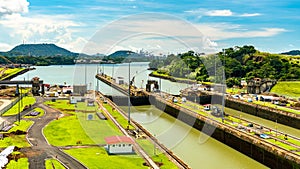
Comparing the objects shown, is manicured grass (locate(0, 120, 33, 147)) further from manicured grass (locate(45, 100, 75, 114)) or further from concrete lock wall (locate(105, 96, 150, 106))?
concrete lock wall (locate(105, 96, 150, 106))

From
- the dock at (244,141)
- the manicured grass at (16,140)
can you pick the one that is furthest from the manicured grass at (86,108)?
the dock at (244,141)

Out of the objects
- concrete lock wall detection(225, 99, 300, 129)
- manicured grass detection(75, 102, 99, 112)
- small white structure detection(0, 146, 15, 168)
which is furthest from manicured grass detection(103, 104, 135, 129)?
concrete lock wall detection(225, 99, 300, 129)

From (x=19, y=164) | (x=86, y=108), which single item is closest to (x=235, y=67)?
(x=86, y=108)

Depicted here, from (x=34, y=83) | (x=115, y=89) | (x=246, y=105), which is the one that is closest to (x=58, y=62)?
(x=115, y=89)

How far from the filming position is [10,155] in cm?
1859

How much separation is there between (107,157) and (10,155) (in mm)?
5112

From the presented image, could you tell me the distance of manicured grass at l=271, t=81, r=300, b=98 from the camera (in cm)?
5269

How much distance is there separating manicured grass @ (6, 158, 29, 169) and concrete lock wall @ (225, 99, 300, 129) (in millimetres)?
24543

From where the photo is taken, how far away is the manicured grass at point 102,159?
17375mm

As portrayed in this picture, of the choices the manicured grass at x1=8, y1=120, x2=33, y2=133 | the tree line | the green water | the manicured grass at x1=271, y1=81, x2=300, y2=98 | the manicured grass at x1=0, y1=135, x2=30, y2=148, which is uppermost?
the tree line

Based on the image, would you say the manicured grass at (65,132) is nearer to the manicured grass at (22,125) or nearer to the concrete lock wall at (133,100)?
the manicured grass at (22,125)

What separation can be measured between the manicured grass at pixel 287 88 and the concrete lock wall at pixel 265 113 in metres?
12.4

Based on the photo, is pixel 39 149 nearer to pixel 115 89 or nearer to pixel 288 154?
pixel 288 154

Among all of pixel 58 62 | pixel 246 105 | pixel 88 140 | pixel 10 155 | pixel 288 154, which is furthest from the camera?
pixel 58 62
